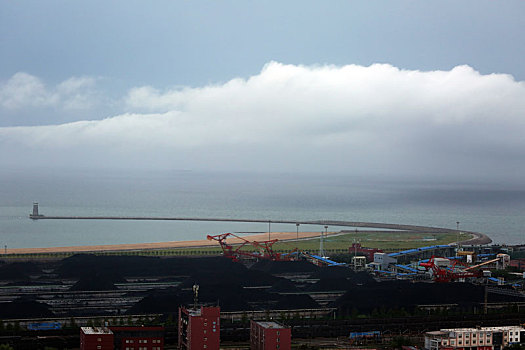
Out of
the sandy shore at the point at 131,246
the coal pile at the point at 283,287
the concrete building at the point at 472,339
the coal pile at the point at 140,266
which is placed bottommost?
the concrete building at the point at 472,339

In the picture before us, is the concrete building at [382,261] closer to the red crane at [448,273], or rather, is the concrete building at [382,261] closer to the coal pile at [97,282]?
the red crane at [448,273]

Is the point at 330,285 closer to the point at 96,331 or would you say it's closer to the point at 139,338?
the point at 139,338

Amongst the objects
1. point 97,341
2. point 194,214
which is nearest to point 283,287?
point 97,341

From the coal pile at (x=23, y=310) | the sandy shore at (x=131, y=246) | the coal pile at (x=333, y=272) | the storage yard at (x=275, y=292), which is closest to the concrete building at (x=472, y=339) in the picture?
the storage yard at (x=275, y=292)

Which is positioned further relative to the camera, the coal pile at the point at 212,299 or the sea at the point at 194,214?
the sea at the point at 194,214

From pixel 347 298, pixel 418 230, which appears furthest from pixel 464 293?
pixel 418 230

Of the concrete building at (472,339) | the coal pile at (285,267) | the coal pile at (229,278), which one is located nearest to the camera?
the concrete building at (472,339)
